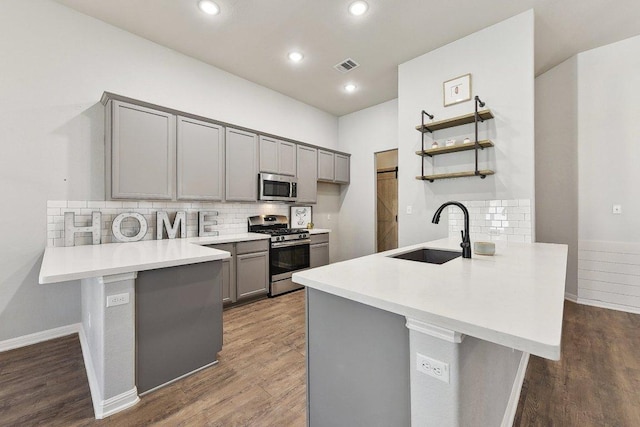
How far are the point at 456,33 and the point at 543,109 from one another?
6.13ft

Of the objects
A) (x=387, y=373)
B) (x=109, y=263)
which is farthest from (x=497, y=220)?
(x=109, y=263)

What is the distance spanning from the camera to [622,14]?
2.71 meters

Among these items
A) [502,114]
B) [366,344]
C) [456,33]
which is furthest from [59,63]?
[502,114]

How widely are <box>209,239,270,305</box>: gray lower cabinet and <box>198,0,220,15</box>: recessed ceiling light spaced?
7.94 ft

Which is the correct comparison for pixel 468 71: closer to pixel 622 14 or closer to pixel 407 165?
pixel 407 165

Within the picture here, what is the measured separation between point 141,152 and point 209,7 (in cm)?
157

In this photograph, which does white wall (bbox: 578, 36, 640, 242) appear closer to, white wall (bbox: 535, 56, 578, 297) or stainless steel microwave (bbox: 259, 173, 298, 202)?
white wall (bbox: 535, 56, 578, 297)

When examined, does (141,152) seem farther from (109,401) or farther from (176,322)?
(109,401)

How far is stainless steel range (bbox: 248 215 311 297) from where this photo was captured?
3752 millimetres

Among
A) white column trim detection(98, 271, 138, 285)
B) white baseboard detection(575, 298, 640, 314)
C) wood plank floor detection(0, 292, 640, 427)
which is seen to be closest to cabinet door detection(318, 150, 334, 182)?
wood plank floor detection(0, 292, 640, 427)

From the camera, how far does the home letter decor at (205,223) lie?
3434 mm

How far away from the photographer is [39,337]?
2506mm

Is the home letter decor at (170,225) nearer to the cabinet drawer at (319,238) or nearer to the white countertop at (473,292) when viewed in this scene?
the cabinet drawer at (319,238)

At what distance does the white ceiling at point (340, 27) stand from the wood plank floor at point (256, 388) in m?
3.15
